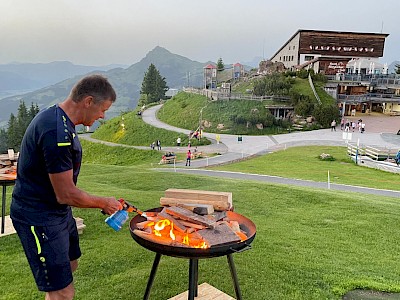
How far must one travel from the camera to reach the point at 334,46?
2504 inches

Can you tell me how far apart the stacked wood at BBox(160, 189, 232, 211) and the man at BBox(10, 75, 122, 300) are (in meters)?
0.93

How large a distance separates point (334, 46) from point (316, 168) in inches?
1928

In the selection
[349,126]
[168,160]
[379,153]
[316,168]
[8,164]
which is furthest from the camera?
[349,126]

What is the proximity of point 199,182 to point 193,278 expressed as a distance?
390 inches

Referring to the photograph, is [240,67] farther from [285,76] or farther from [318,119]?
[318,119]

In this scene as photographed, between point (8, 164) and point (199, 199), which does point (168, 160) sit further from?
point (199, 199)

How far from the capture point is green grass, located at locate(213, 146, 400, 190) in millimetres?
18672

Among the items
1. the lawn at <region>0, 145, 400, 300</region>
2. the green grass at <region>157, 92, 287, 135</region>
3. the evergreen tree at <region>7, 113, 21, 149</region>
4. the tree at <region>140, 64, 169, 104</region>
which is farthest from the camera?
the tree at <region>140, 64, 169, 104</region>

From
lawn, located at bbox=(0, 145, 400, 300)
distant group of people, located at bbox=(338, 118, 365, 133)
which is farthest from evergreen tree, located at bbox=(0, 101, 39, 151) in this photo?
lawn, located at bbox=(0, 145, 400, 300)

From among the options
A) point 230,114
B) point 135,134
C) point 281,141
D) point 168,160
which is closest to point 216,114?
point 230,114

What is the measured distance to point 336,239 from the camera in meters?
6.56

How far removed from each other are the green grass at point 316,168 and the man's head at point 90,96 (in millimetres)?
16742

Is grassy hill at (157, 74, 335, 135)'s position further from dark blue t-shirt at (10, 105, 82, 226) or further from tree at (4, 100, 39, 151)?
dark blue t-shirt at (10, 105, 82, 226)

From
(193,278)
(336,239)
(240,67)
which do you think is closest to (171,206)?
(193,278)
